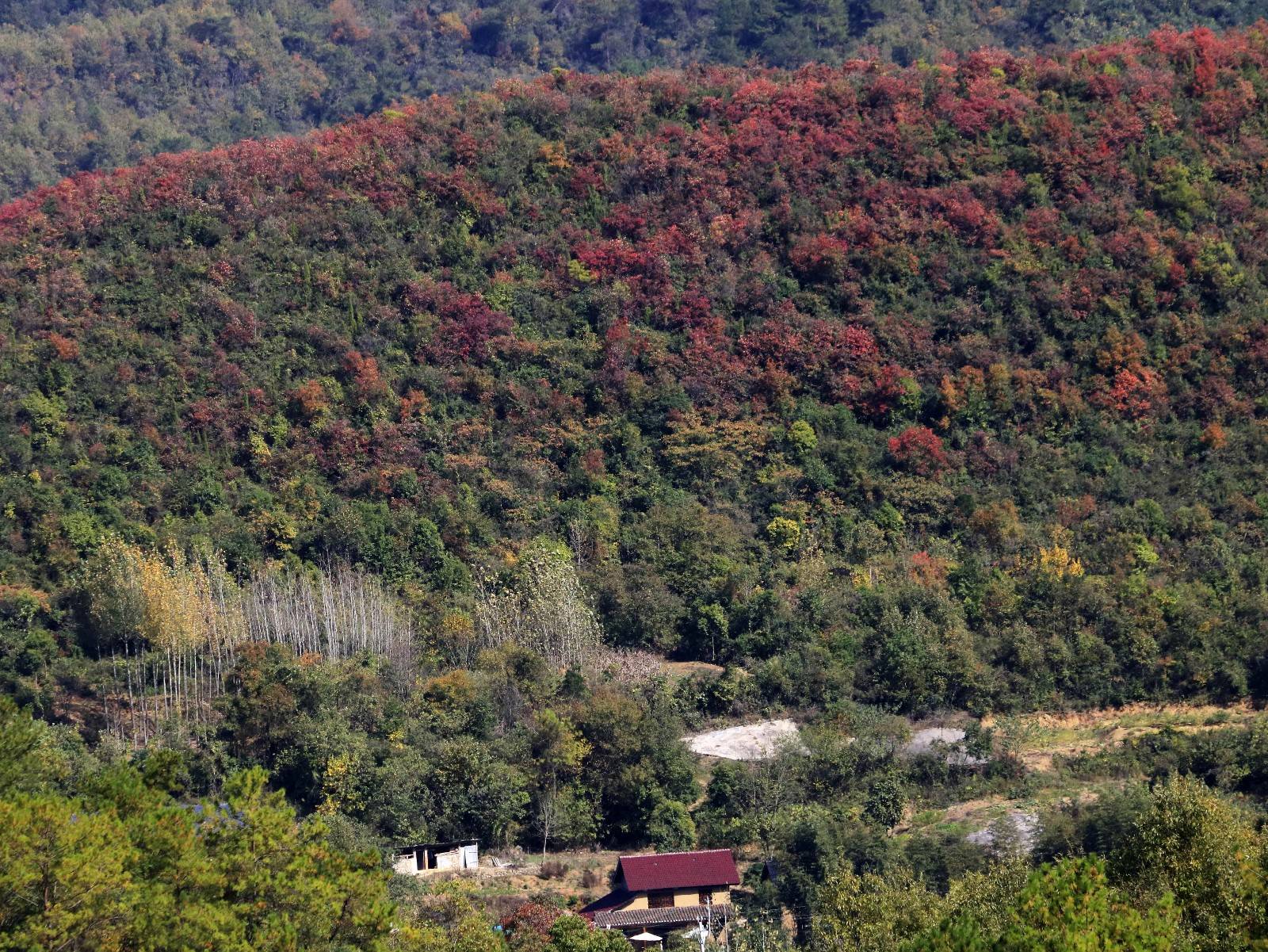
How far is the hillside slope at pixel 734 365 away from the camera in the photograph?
50312 mm

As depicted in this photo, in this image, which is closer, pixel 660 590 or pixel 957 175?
pixel 660 590

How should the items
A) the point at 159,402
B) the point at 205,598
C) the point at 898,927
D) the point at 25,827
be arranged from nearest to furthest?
the point at 25,827
the point at 898,927
the point at 205,598
the point at 159,402

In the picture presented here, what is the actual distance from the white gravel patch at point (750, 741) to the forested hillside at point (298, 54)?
5336 centimetres

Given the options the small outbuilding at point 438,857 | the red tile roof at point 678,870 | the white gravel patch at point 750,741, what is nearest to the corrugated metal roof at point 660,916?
the red tile roof at point 678,870

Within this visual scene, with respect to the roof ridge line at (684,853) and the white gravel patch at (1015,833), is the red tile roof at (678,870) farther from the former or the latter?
the white gravel patch at (1015,833)

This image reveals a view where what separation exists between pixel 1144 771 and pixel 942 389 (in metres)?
18.5

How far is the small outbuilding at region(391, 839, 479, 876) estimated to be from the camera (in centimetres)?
4088

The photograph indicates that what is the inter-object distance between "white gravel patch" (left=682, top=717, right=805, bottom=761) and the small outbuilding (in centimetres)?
662

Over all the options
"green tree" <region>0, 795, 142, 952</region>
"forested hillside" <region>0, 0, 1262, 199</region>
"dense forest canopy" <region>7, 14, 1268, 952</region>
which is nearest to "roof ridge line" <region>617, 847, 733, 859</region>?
"dense forest canopy" <region>7, 14, 1268, 952</region>

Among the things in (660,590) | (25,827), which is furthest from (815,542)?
(25,827)

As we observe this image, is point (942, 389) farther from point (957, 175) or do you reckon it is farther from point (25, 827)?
point (25, 827)

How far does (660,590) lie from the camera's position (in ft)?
168

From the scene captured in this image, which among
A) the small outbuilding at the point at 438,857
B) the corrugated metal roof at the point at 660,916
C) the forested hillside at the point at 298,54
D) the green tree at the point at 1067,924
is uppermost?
the forested hillside at the point at 298,54

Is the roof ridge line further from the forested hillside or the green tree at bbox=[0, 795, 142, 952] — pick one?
the forested hillside
